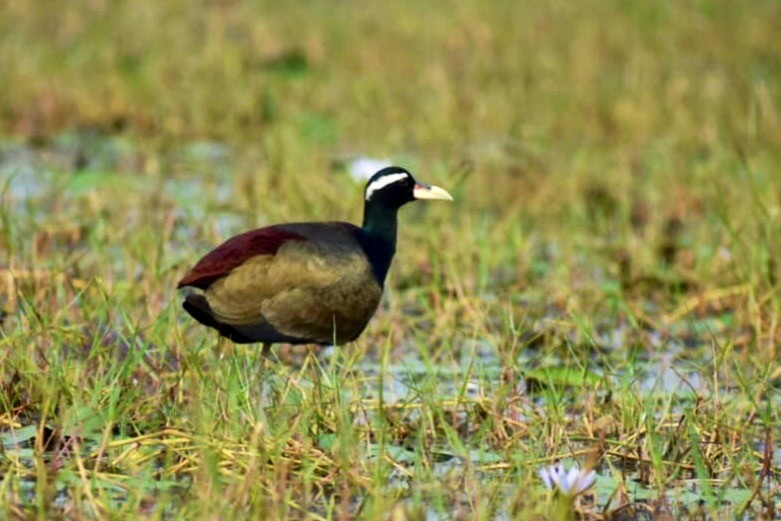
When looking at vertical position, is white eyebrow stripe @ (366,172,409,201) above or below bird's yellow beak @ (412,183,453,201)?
above

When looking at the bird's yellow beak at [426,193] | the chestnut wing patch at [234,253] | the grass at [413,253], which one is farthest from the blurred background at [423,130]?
the chestnut wing patch at [234,253]

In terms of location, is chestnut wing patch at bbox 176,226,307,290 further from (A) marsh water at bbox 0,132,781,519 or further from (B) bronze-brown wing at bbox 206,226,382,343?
(A) marsh water at bbox 0,132,781,519

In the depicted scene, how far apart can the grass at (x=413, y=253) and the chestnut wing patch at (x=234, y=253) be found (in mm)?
235

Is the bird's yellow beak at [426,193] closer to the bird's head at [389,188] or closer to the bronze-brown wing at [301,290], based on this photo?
the bird's head at [389,188]

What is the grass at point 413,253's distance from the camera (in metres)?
4.84

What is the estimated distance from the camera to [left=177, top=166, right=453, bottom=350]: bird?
543 centimetres

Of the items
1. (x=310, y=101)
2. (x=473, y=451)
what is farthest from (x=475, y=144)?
(x=473, y=451)

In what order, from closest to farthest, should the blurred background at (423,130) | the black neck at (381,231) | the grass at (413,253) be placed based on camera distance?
the grass at (413,253) < the black neck at (381,231) < the blurred background at (423,130)

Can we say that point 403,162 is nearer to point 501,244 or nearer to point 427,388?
point 501,244

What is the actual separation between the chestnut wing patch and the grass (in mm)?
235

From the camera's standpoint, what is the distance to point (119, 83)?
11539 millimetres

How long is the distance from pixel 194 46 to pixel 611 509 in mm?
8880

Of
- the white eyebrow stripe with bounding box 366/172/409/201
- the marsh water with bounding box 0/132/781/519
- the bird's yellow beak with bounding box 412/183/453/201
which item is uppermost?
the white eyebrow stripe with bounding box 366/172/409/201

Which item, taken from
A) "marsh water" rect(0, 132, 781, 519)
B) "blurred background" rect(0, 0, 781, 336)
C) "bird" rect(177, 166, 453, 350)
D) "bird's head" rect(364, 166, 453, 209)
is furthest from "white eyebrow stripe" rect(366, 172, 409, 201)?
"blurred background" rect(0, 0, 781, 336)
